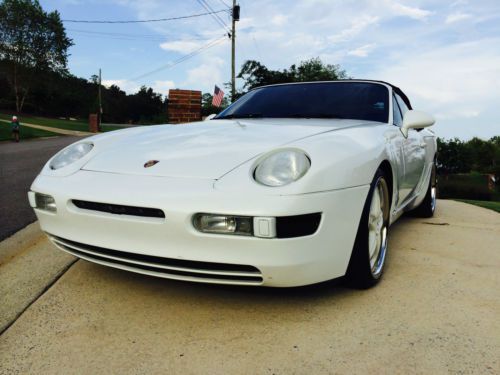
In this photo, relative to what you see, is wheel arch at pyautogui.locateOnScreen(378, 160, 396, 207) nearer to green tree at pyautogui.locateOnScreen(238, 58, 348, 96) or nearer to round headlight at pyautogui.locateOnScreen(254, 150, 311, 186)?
round headlight at pyautogui.locateOnScreen(254, 150, 311, 186)

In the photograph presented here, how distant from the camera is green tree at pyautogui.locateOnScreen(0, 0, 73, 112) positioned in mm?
40188

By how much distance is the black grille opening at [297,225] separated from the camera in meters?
1.68

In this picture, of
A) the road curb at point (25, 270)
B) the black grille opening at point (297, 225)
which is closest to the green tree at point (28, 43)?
the road curb at point (25, 270)

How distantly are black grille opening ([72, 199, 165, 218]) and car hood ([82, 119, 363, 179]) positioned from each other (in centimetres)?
20

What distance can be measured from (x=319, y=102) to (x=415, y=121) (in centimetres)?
66

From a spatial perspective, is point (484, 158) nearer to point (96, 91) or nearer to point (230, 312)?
point (96, 91)

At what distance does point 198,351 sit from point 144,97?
81.0m

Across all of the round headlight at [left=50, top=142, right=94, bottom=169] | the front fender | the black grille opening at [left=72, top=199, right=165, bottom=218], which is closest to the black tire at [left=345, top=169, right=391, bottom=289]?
the front fender

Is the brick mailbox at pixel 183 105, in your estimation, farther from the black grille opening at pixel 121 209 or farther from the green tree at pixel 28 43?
the green tree at pixel 28 43

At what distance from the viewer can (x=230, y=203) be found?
1.69 m

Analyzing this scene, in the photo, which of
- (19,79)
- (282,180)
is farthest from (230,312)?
(19,79)

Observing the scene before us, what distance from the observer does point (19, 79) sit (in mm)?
41781

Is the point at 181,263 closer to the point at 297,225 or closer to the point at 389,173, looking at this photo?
the point at 297,225

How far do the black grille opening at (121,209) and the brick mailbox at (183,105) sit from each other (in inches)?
311
